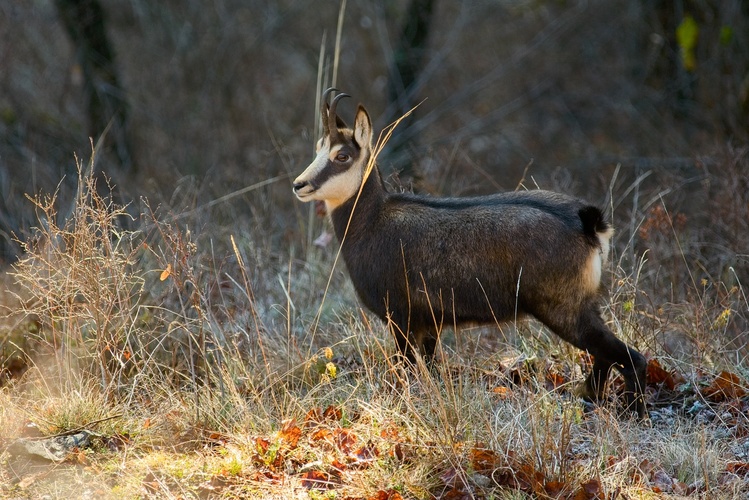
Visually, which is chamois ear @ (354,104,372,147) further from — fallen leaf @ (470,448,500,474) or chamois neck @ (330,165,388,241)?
fallen leaf @ (470,448,500,474)

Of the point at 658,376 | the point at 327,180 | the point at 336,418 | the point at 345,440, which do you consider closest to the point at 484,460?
the point at 345,440

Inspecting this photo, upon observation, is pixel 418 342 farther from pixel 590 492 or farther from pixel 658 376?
pixel 590 492

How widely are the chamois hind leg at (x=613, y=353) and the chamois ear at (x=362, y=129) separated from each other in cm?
175

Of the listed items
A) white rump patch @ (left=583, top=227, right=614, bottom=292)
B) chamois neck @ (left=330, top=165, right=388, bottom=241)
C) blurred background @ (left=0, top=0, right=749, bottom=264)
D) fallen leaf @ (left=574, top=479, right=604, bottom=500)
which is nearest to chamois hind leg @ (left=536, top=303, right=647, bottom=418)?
white rump patch @ (left=583, top=227, right=614, bottom=292)

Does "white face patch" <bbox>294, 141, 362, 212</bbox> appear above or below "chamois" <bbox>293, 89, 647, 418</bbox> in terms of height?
above

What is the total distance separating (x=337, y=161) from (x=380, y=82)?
10.1m

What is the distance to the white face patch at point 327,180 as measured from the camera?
5965mm

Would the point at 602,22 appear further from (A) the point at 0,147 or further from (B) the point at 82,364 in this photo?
(B) the point at 82,364

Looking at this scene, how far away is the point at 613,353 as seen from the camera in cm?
562

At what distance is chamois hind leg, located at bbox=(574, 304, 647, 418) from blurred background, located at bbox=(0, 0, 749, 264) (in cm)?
596

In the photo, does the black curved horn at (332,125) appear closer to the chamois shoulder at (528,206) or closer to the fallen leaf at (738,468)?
the chamois shoulder at (528,206)

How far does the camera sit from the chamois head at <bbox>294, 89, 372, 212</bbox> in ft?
19.7

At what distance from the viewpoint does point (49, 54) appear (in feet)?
48.5

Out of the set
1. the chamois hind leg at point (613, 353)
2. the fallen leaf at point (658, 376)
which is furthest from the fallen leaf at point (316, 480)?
the fallen leaf at point (658, 376)
